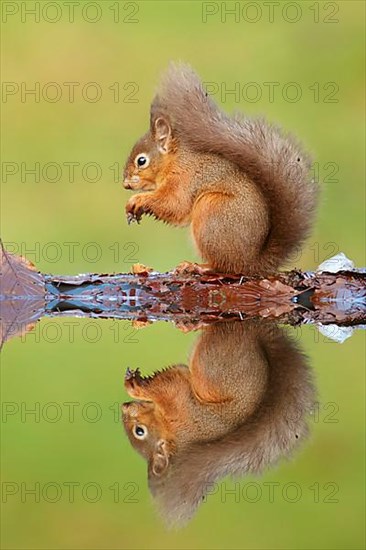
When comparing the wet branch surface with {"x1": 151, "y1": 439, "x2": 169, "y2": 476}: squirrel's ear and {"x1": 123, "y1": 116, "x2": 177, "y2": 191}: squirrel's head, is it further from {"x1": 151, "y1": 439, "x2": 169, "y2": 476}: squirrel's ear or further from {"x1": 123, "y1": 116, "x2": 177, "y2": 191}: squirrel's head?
{"x1": 151, "y1": 439, "x2": 169, "y2": 476}: squirrel's ear

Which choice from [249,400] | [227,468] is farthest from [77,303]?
[227,468]

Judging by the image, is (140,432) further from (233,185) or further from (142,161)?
(142,161)

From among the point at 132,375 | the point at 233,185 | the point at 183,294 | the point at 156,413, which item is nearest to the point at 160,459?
the point at 156,413

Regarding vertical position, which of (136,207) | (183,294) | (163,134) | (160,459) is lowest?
(160,459)

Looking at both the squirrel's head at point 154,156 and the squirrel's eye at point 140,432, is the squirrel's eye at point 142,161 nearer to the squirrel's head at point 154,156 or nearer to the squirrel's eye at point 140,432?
the squirrel's head at point 154,156

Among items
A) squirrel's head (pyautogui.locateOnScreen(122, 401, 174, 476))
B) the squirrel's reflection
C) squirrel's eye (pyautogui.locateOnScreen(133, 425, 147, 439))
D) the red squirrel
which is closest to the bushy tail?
the red squirrel

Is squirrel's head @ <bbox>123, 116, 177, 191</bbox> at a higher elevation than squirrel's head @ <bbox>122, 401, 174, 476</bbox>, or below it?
higher
